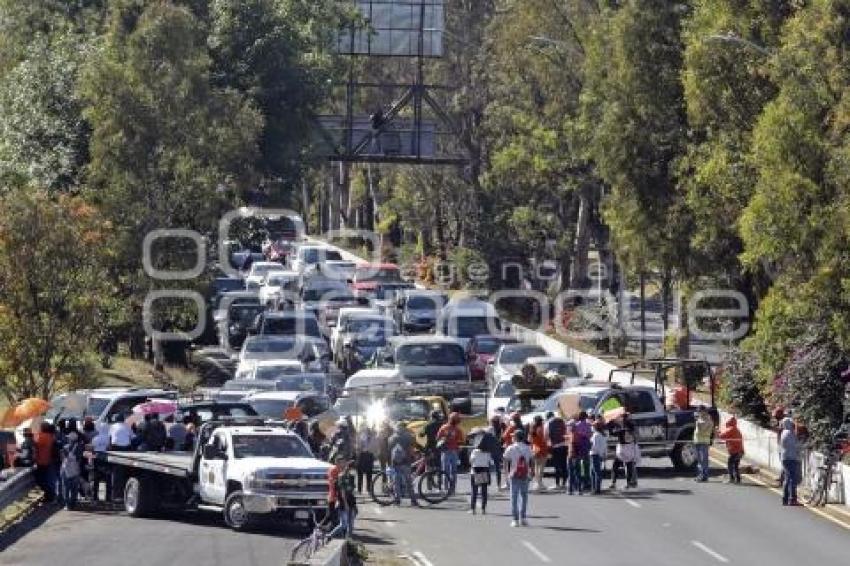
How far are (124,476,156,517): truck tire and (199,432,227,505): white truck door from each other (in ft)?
3.45

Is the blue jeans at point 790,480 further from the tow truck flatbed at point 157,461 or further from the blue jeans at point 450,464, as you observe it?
the tow truck flatbed at point 157,461

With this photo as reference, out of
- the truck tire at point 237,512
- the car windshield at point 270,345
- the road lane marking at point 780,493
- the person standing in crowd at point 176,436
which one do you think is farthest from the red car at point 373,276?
the truck tire at point 237,512

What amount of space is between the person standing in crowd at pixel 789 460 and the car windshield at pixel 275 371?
611 inches

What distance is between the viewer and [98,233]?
4403 cm

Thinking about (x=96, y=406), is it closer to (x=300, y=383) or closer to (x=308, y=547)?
(x=300, y=383)

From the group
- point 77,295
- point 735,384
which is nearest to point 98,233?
point 77,295

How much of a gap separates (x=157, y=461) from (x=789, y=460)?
10.2 metres

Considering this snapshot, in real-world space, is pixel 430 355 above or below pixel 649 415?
above

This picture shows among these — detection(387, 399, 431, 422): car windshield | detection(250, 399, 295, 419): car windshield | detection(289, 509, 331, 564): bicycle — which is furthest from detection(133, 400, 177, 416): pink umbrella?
detection(289, 509, 331, 564): bicycle

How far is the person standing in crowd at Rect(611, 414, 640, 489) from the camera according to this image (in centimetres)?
3497

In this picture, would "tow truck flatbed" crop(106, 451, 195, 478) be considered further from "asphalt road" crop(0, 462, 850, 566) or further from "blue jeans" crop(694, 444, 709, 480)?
"blue jeans" crop(694, 444, 709, 480)

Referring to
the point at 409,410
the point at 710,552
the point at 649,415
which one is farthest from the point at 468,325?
the point at 710,552

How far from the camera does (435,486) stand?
34000 millimetres

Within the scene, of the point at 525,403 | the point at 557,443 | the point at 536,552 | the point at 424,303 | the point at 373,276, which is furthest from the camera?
the point at 373,276
